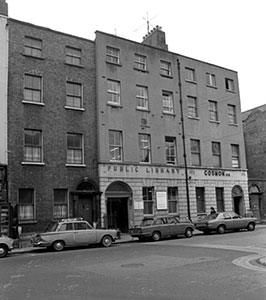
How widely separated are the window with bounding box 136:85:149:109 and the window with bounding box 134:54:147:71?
60.3 inches

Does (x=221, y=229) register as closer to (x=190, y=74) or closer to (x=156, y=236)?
(x=156, y=236)

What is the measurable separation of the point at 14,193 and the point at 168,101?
47.0 feet

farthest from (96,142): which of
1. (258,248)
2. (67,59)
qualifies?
(258,248)

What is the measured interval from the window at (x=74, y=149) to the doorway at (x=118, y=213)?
3.69 m

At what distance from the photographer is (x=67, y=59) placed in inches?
1005

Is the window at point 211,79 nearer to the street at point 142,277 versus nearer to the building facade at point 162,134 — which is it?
the building facade at point 162,134

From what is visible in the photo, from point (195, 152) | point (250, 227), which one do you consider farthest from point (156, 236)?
point (195, 152)

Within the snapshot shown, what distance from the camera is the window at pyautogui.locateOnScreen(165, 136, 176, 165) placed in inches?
1136

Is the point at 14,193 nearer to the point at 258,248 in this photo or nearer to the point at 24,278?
the point at 24,278

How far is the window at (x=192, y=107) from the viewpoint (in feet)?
101

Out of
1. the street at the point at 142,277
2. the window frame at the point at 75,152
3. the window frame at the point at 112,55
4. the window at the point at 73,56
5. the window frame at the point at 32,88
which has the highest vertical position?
the window frame at the point at 112,55

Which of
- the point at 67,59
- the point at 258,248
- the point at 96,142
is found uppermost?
the point at 67,59

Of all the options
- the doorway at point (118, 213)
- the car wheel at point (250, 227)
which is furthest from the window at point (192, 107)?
the car wheel at point (250, 227)

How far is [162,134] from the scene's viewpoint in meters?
28.7
